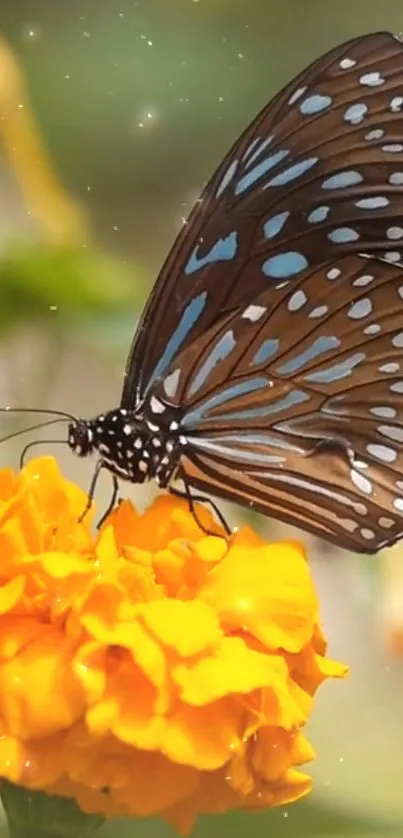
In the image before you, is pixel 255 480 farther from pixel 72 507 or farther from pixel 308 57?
pixel 308 57

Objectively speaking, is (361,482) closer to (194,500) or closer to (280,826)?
(194,500)

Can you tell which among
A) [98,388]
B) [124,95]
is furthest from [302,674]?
[124,95]

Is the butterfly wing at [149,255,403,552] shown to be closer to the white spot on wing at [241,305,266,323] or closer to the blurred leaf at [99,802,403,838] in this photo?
the white spot on wing at [241,305,266,323]

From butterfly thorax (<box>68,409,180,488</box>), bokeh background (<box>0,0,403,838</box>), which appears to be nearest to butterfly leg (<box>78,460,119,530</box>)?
butterfly thorax (<box>68,409,180,488</box>)

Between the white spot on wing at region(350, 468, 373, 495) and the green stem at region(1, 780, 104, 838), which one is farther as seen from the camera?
the white spot on wing at region(350, 468, 373, 495)

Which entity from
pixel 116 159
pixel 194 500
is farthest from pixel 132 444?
pixel 116 159
